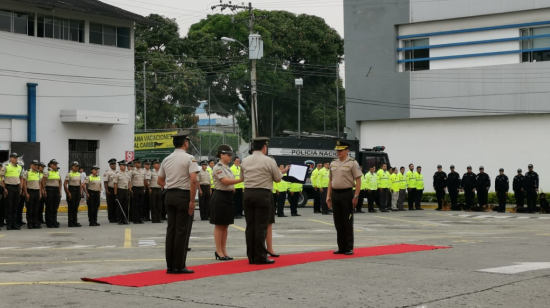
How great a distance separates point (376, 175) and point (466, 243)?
16184 millimetres

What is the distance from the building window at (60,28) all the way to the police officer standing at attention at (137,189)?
11.6m

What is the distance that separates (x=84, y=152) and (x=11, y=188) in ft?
47.4

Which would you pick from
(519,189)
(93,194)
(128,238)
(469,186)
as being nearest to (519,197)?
(519,189)

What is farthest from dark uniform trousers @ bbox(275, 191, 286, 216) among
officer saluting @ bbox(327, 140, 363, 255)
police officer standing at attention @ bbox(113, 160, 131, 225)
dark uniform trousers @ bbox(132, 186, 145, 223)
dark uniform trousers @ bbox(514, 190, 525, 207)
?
officer saluting @ bbox(327, 140, 363, 255)

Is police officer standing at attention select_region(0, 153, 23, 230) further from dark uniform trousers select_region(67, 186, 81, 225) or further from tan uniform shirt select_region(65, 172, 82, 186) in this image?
tan uniform shirt select_region(65, 172, 82, 186)

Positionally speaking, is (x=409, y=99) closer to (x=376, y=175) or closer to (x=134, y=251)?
(x=376, y=175)

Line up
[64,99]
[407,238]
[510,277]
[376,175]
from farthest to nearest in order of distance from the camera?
1. [64,99]
2. [376,175]
3. [407,238]
4. [510,277]

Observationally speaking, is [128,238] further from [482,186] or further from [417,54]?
[417,54]

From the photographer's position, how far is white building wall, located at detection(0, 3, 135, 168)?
31.9m

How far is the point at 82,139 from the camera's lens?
34.9 metres

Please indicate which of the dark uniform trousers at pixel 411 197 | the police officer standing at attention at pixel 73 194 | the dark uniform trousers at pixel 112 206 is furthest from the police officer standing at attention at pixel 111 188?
the dark uniform trousers at pixel 411 197

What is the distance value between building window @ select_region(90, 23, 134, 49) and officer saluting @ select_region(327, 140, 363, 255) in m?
24.3

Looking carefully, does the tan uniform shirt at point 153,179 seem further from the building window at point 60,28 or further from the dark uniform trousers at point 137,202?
the building window at point 60,28

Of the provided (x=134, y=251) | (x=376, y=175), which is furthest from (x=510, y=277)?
(x=376, y=175)
